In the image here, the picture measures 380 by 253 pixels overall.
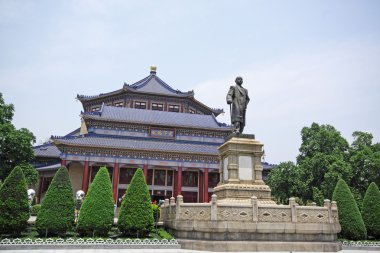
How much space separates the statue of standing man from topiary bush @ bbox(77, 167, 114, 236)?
7.33 meters

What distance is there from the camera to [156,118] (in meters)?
42.1

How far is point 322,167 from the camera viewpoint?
28.8 meters

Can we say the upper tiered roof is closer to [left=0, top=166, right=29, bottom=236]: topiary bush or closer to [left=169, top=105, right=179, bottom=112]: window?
[left=169, top=105, right=179, bottom=112]: window

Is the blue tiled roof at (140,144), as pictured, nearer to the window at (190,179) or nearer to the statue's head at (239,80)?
the window at (190,179)

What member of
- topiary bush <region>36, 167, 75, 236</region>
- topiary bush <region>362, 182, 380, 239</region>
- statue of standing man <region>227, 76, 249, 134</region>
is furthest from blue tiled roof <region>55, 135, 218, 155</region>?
statue of standing man <region>227, 76, 249, 134</region>

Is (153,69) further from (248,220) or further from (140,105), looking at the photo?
(248,220)

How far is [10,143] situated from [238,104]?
85.1 ft

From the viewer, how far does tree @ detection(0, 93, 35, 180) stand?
31.2 meters

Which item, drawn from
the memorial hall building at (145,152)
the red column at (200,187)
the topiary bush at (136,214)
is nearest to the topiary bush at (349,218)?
the topiary bush at (136,214)

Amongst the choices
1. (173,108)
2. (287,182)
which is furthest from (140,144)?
(287,182)

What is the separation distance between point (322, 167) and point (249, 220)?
18.4 metres

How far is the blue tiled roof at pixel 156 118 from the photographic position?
39.3m

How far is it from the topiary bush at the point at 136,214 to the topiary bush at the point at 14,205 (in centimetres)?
452

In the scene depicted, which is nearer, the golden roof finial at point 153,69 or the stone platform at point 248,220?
the stone platform at point 248,220
